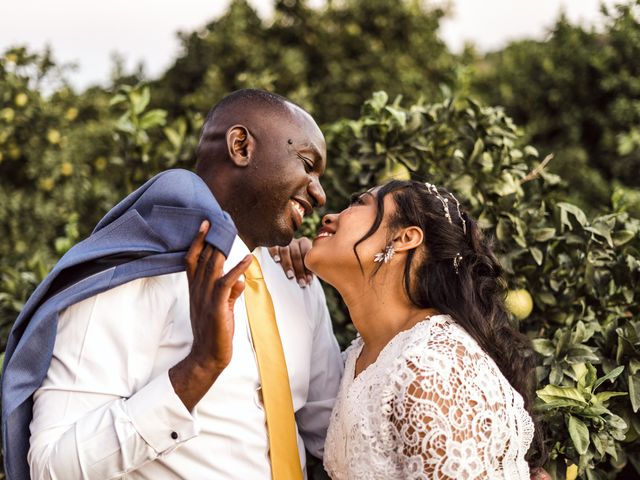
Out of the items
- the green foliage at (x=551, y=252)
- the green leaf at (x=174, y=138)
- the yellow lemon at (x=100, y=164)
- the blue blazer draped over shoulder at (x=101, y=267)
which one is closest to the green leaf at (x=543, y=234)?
the green foliage at (x=551, y=252)

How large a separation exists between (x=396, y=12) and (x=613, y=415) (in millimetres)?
6839

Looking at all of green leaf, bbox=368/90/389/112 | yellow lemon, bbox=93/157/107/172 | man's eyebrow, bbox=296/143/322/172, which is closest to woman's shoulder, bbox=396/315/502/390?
man's eyebrow, bbox=296/143/322/172

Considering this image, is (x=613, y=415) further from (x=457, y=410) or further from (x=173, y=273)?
(x=173, y=273)

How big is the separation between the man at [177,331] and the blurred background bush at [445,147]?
74 cm

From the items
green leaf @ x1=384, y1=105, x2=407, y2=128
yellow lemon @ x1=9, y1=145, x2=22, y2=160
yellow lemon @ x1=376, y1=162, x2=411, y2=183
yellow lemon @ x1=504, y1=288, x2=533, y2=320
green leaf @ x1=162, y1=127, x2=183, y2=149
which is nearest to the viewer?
yellow lemon @ x1=504, y1=288, x2=533, y2=320

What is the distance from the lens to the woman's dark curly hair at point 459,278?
223cm

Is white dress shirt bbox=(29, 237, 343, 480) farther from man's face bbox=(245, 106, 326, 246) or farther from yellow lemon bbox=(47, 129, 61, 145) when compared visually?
yellow lemon bbox=(47, 129, 61, 145)

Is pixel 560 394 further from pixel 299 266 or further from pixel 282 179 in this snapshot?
pixel 282 179

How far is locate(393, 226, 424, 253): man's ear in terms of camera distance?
2.29 meters

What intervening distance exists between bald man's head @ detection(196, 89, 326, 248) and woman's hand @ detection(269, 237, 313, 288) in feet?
0.78

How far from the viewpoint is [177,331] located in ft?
6.55

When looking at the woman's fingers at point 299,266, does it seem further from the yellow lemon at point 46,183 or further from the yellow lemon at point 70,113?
the yellow lemon at point 70,113

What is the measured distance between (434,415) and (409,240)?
0.65 metres

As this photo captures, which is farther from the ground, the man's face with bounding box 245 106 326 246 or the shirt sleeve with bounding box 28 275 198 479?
the man's face with bounding box 245 106 326 246
